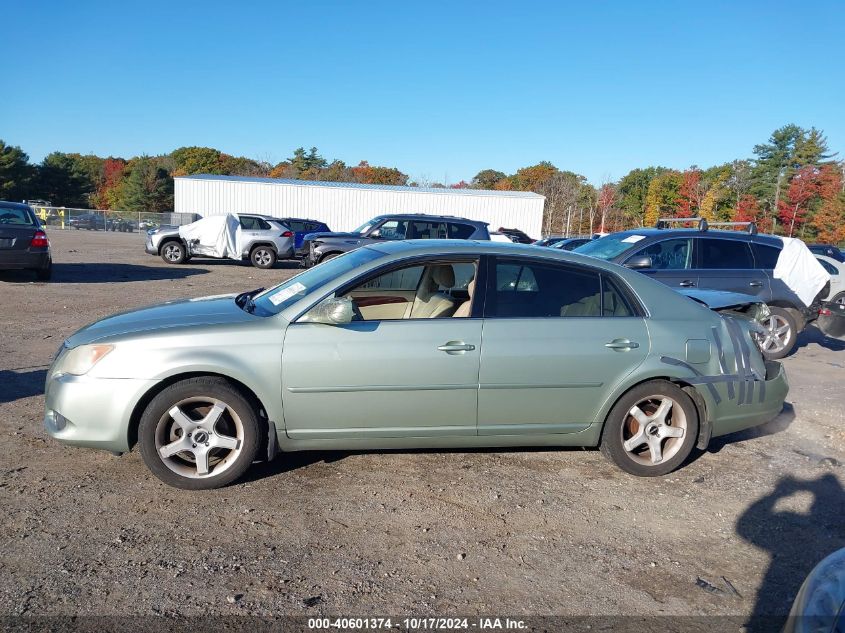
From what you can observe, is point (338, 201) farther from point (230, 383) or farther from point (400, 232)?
point (230, 383)

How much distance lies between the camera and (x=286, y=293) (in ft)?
15.4

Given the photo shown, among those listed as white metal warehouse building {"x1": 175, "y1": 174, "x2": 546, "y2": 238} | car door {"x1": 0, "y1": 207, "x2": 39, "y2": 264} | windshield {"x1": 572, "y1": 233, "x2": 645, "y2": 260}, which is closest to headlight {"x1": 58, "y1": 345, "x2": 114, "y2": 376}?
windshield {"x1": 572, "y1": 233, "x2": 645, "y2": 260}

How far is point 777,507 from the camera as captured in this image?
170 inches

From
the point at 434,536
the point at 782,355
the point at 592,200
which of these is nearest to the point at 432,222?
the point at 782,355

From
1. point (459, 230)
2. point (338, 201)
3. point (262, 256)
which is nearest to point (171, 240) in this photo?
point (262, 256)

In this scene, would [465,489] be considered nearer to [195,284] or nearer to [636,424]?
[636,424]

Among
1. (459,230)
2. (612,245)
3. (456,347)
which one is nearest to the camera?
(456,347)

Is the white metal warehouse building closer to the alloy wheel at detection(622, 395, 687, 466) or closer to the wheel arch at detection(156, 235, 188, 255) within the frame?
the wheel arch at detection(156, 235, 188, 255)

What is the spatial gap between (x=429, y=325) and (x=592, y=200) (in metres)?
53.4

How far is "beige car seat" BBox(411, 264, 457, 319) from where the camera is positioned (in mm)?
4758

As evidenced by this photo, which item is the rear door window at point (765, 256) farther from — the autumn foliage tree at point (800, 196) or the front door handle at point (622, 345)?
the autumn foliage tree at point (800, 196)

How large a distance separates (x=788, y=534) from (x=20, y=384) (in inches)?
249

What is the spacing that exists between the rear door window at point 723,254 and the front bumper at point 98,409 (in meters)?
7.56

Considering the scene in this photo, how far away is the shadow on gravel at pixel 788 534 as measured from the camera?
10.6 feet
